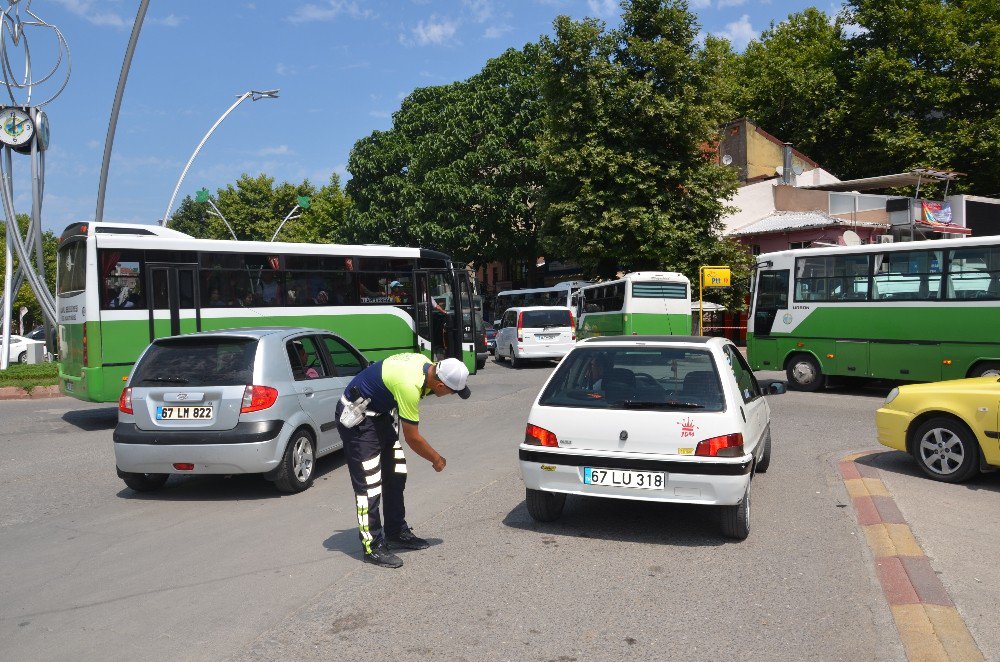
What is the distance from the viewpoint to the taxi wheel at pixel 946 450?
26.0 ft

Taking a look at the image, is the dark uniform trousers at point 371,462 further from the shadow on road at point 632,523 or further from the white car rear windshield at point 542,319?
the white car rear windshield at point 542,319

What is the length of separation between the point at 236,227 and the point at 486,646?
69.4m

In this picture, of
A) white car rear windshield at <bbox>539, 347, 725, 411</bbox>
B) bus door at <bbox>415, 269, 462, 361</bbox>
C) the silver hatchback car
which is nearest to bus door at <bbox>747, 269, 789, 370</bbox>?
bus door at <bbox>415, 269, 462, 361</bbox>

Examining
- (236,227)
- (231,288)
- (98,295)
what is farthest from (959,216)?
(236,227)

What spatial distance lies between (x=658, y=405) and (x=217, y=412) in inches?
156

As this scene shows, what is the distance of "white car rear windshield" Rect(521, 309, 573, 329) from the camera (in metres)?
25.2

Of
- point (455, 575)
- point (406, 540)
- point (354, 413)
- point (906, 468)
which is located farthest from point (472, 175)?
point (455, 575)

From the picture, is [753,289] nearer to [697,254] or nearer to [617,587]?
[697,254]

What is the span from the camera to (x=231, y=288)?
47.6ft

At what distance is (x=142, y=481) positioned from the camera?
791cm

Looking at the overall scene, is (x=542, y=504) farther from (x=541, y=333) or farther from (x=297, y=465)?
(x=541, y=333)

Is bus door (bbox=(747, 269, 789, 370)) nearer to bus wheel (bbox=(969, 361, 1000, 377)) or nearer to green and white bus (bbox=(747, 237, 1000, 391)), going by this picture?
green and white bus (bbox=(747, 237, 1000, 391))

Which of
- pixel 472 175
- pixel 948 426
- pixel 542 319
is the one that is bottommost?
pixel 948 426

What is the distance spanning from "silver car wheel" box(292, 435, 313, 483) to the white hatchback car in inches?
101
